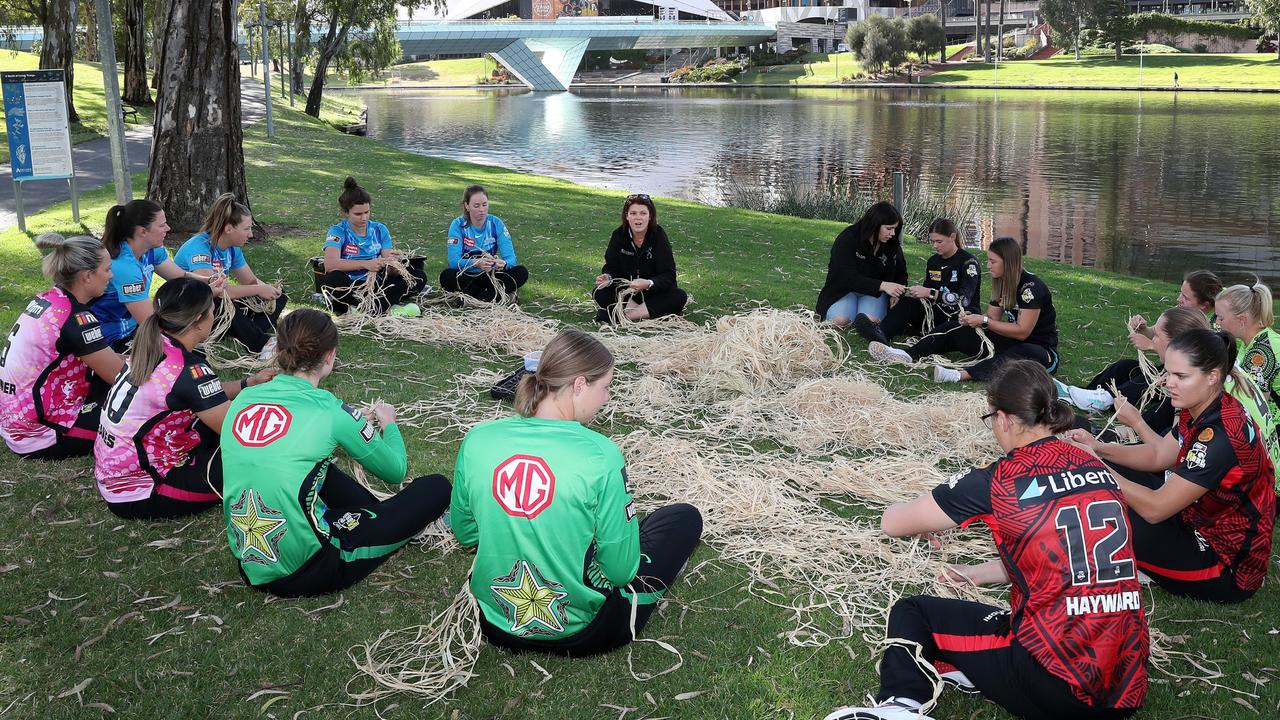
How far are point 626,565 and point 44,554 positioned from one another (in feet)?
10.1

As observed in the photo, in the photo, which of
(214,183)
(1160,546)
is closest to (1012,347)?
(1160,546)

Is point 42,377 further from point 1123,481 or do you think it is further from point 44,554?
point 1123,481

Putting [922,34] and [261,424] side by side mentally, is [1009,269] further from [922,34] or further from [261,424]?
[922,34]

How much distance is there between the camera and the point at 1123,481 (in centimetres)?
421

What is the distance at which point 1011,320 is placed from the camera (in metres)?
7.95

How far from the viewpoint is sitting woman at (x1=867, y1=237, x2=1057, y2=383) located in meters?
7.74

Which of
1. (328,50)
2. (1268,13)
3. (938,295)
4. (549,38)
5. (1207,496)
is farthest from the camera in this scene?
(549,38)

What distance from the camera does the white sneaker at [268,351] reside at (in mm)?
7666

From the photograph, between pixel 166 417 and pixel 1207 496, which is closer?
pixel 1207 496

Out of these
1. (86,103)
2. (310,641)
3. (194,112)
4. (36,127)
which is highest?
(86,103)

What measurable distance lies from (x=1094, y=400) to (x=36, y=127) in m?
12.1

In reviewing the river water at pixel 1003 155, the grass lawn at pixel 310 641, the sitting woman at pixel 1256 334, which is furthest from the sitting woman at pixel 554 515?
the river water at pixel 1003 155

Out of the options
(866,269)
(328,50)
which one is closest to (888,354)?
(866,269)

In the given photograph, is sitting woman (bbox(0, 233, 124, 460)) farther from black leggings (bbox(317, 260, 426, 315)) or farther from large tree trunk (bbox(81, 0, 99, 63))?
large tree trunk (bbox(81, 0, 99, 63))
